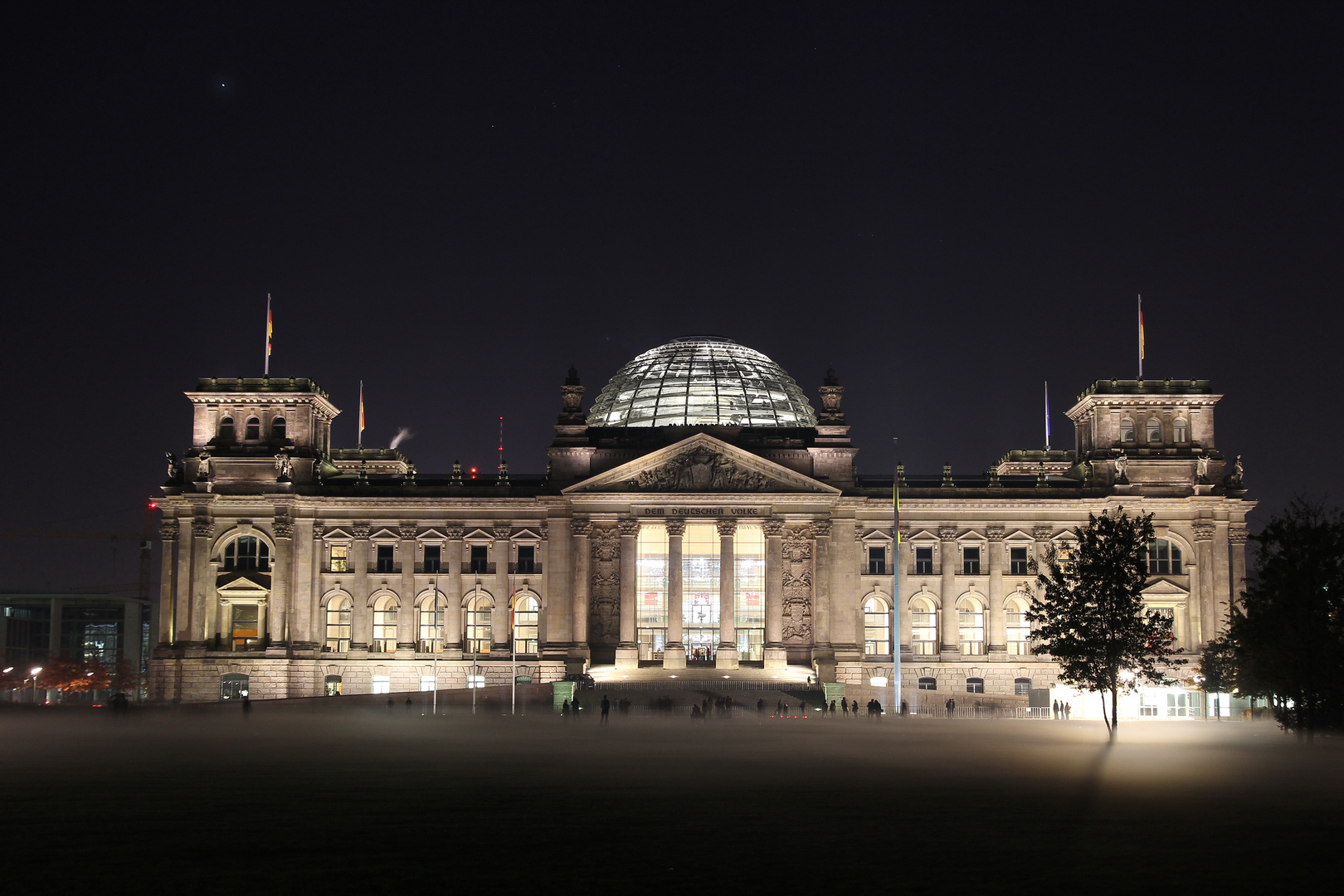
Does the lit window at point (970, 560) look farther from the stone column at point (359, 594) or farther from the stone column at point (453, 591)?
the stone column at point (359, 594)

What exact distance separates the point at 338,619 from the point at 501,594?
1319 centimetres

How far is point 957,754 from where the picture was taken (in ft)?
174

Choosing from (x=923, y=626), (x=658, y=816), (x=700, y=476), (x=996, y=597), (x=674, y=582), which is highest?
(x=700, y=476)

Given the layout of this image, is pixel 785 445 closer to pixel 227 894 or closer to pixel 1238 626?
pixel 1238 626

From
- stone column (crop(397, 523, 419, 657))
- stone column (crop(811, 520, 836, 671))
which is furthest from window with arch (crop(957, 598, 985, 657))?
stone column (crop(397, 523, 419, 657))

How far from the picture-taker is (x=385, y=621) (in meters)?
116

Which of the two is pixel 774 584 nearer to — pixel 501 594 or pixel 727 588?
pixel 727 588

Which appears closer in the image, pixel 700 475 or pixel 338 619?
pixel 700 475

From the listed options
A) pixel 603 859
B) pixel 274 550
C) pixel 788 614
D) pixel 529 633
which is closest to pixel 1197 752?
pixel 603 859

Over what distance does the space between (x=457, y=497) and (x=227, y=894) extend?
91.6 m

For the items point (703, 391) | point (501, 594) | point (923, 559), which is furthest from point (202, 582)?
point (923, 559)

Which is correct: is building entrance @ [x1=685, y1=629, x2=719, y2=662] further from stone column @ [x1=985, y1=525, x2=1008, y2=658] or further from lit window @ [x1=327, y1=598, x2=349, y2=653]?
lit window @ [x1=327, y1=598, x2=349, y2=653]

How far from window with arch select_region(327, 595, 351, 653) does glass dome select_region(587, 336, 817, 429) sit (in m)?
27.2

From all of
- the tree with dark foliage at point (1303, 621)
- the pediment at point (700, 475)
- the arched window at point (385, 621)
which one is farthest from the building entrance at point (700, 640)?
the tree with dark foliage at point (1303, 621)
